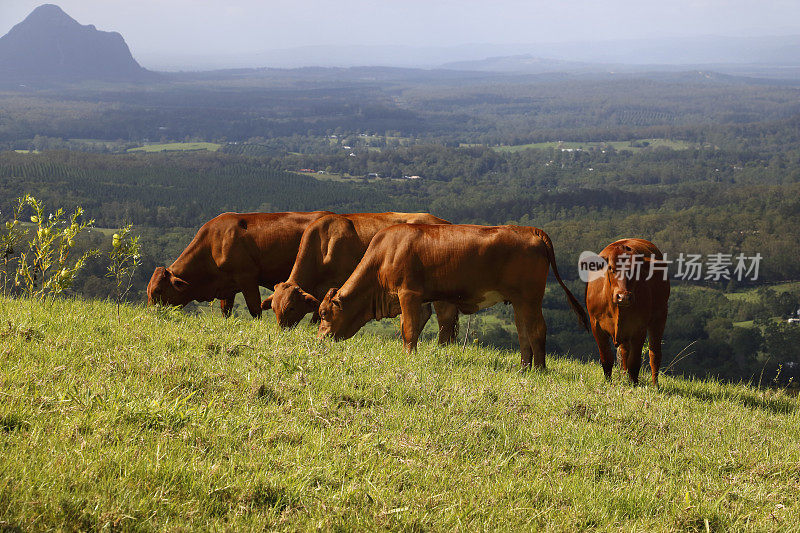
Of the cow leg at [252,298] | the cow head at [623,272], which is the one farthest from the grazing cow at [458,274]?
the cow leg at [252,298]

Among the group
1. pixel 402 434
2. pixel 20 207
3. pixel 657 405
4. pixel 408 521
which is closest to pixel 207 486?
pixel 408 521

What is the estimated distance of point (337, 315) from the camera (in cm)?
1028

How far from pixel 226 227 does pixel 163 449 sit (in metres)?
8.74

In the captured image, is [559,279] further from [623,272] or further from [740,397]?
[740,397]

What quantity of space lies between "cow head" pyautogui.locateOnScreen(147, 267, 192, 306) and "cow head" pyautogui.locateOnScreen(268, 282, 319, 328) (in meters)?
2.40

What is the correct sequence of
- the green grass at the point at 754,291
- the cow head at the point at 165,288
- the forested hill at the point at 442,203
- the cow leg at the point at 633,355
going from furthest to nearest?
the forested hill at the point at 442,203
the green grass at the point at 754,291
the cow head at the point at 165,288
the cow leg at the point at 633,355

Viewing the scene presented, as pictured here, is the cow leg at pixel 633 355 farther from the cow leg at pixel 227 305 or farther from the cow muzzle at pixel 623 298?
the cow leg at pixel 227 305

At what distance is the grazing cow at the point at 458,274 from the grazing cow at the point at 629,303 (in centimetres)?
99

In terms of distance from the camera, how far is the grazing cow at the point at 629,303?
9930 mm

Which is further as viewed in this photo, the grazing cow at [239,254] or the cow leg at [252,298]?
the cow leg at [252,298]

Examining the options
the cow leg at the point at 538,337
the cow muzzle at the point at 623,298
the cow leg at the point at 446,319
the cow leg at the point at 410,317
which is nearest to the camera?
the cow muzzle at the point at 623,298

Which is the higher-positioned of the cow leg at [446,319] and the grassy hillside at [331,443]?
the grassy hillside at [331,443]

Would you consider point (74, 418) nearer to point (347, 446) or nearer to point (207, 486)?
point (207, 486)

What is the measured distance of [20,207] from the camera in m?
10.4
